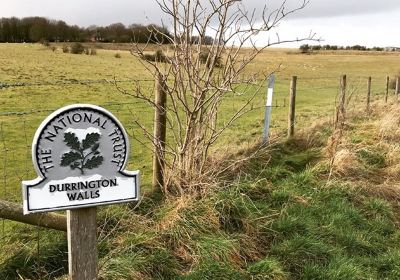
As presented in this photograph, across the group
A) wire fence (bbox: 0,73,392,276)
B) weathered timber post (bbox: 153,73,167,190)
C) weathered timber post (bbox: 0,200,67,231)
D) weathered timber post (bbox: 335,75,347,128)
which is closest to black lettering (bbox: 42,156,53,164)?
weathered timber post (bbox: 0,200,67,231)

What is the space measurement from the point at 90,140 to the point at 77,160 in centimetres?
12

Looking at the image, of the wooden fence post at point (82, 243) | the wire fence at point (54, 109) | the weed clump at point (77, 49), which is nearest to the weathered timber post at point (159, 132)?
the wire fence at point (54, 109)

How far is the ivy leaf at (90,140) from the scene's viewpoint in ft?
8.68

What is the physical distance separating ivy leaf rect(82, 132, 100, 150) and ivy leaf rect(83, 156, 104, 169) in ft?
0.25

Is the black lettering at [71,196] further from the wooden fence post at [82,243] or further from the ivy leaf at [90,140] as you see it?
the ivy leaf at [90,140]

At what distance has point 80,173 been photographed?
8.75 ft

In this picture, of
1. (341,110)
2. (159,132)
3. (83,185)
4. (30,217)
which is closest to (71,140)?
(83,185)

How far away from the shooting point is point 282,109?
18016mm

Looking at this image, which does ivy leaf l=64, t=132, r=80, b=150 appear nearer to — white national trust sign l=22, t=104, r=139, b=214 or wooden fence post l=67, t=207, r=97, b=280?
white national trust sign l=22, t=104, r=139, b=214

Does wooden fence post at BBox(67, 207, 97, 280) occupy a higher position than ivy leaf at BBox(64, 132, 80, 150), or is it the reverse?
ivy leaf at BBox(64, 132, 80, 150)

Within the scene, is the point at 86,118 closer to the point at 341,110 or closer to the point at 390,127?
the point at 341,110

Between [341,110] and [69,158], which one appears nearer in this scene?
[69,158]

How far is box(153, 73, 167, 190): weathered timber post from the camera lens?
223 inches

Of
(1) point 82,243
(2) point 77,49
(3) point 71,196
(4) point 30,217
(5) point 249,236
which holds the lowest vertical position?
(5) point 249,236
